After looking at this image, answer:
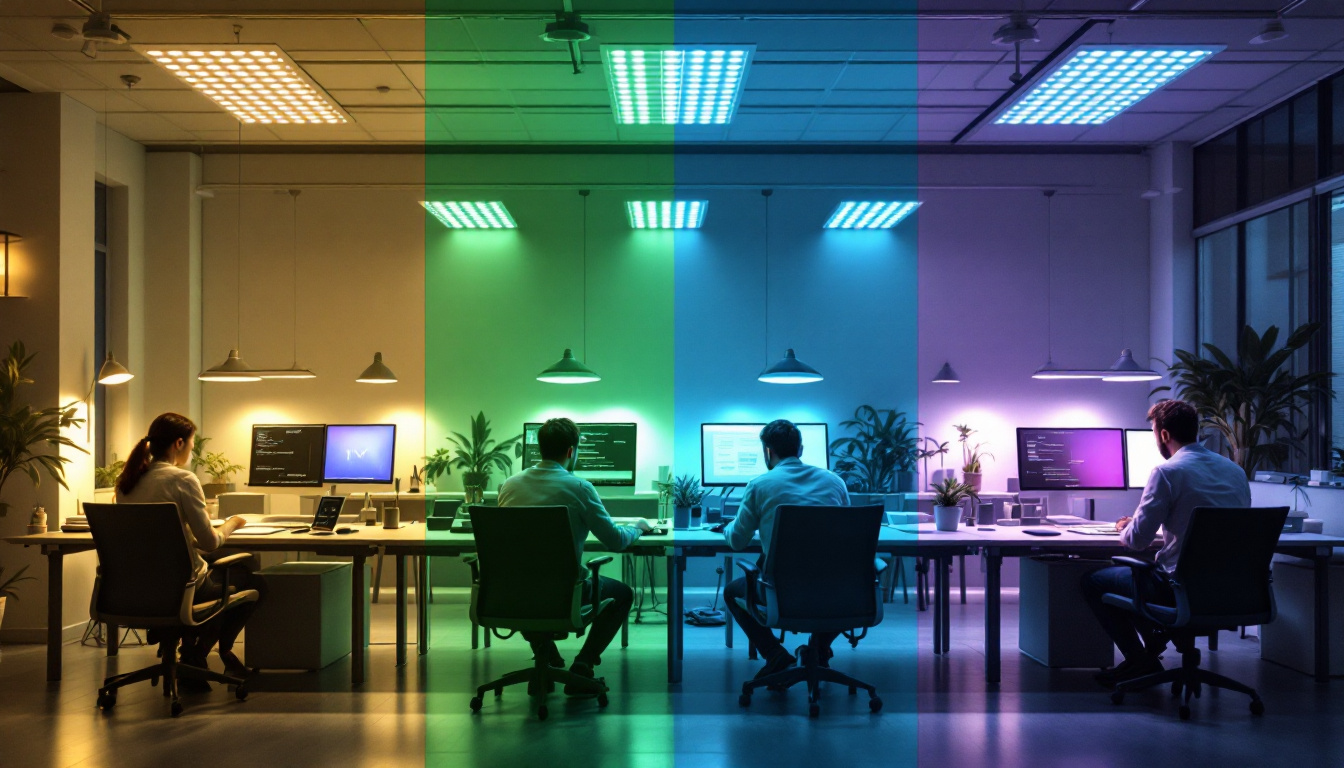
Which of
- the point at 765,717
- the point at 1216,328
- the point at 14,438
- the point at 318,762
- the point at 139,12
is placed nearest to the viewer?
the point at 318,762

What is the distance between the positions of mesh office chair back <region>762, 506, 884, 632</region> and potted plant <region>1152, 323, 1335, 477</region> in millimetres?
3503

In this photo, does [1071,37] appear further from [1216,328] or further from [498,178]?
[498,178]

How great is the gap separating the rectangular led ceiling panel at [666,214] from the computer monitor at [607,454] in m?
1.87

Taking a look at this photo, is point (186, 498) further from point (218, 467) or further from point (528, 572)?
point (218, 467)

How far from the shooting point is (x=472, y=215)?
7.86 metres

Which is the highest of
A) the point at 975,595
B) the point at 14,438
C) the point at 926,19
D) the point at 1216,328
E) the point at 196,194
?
the point at 926,19

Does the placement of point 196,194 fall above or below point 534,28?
below

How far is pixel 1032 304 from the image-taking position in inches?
328

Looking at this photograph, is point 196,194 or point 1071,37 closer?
point 1071,37

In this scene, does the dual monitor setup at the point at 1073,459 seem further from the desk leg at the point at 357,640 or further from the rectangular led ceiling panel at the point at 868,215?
the desk leg at the point at 357,640

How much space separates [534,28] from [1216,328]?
5.86m

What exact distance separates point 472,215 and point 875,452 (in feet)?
12.5

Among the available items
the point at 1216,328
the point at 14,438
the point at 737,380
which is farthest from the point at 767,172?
the point at 14,438

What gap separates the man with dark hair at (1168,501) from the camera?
4.51 metres
